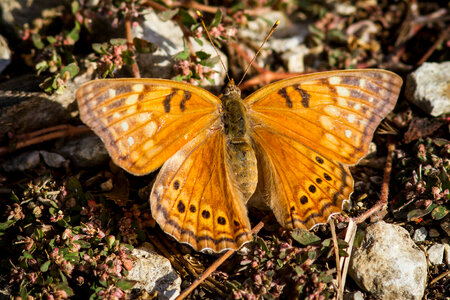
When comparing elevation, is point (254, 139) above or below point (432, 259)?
above

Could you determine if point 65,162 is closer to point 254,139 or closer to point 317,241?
point 254,139

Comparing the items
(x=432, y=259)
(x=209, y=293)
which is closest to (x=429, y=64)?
A: (x=432, y=259)

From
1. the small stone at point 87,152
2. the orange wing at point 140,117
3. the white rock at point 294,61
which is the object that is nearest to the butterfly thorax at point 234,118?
the orange wing at point 140,117

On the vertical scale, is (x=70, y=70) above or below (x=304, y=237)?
above

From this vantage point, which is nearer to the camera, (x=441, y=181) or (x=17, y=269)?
(x=17, y=269)

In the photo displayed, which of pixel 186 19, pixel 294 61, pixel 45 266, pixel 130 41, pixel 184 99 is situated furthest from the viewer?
pixel 294 61

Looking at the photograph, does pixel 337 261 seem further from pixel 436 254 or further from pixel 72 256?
pixel 72 256

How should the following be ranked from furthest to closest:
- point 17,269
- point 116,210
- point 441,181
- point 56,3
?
1. point 56,3
2. point 116,210
3. point 441,181
4. point 17,269

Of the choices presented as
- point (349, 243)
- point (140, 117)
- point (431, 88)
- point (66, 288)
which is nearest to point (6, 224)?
point (66, 288)
